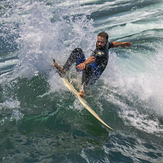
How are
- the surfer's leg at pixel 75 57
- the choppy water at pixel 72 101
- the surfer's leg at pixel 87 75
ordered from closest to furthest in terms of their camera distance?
the choppy water at pixel 72 101 < the surfer's leg at pixel 87 75 < the surfer's leg at pixel 75 57

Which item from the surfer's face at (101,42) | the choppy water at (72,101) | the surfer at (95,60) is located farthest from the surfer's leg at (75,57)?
the choppy water at (72,101)

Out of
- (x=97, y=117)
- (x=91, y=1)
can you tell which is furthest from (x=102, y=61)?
(x=91, y=1)

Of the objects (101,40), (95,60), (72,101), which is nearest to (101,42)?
(101,40)

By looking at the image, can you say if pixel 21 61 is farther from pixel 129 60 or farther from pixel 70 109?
pixel 129 60

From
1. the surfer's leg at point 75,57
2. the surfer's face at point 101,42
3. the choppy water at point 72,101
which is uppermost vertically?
the surfer's face at point 101,42

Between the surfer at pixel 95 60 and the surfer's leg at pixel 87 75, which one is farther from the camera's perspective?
the surfer's leg at pixel 87 75

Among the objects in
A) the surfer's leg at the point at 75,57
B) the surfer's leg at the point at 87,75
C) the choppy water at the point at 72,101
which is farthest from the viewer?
the surfer's leg at the point at 75,57

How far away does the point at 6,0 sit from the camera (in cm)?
1220

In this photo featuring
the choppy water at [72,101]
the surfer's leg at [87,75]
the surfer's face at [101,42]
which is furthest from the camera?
the surfer's leg at [87,75]

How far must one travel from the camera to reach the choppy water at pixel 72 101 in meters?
3.56

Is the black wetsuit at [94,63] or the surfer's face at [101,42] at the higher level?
the surfer's face at [101,42]

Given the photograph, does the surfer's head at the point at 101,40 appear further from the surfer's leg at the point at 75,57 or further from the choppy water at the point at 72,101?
the choppy water at the point at 72,101

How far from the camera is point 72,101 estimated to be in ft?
17.0

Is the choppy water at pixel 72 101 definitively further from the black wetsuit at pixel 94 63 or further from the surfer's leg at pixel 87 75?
the black wetsuit at pixel 94 63
